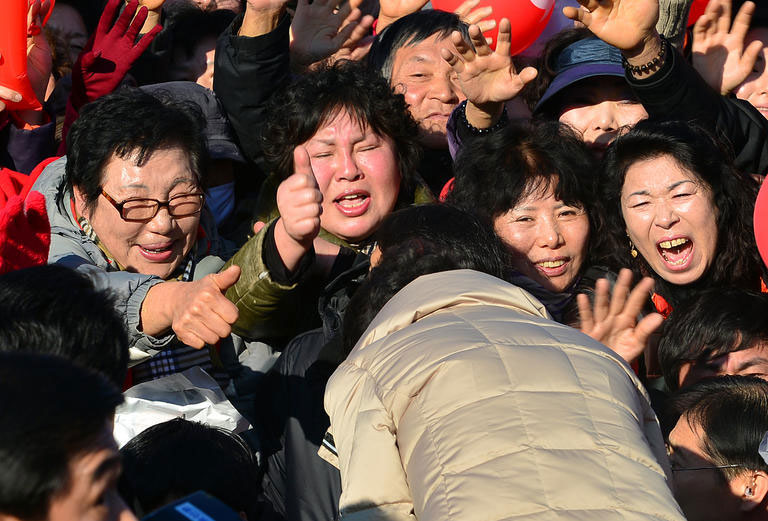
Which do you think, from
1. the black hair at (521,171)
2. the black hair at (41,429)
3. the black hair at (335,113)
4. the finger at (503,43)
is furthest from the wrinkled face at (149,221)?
the black hair at (41,429)

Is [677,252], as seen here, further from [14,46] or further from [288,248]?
[14,46]

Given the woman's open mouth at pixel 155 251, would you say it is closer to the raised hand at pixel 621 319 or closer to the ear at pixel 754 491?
the raised hand at pixel 621 319

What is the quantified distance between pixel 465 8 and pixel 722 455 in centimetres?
221

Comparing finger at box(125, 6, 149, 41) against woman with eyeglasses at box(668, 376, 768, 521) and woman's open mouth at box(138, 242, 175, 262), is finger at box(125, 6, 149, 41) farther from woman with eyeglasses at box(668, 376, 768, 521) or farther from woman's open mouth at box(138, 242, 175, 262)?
woman with eyeglasses at box(668, 376, 768, 521)

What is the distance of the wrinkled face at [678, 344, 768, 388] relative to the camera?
3334 millimetres

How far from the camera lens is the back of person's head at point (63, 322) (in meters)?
2.12

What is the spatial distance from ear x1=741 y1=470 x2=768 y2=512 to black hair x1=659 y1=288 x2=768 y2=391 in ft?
2.35

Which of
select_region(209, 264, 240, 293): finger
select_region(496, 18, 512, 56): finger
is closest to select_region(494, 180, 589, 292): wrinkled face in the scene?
select_region(496, 18, 512, 56): finger

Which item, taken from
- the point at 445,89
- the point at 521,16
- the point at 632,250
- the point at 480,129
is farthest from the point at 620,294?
the point at 445,89

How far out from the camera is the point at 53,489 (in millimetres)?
1299

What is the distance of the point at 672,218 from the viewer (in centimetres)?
371

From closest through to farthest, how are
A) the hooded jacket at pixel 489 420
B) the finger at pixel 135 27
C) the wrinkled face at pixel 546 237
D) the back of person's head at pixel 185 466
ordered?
the hooded jacket at pixel 489 420 → the back of person's head at pixel 185 466 → the wrinkled face at pixel 546 237 → the finger at pixel 135 27

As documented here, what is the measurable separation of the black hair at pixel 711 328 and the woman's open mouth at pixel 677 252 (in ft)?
0.82

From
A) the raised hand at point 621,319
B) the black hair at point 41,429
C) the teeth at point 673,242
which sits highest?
the black hair at point 41,429
